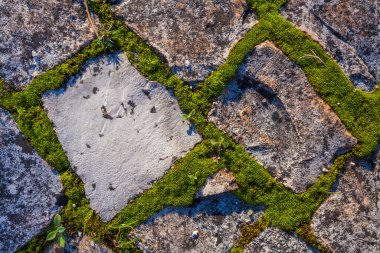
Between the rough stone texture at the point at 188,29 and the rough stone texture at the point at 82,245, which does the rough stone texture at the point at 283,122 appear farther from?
the rough stone texture at the point at 82,245

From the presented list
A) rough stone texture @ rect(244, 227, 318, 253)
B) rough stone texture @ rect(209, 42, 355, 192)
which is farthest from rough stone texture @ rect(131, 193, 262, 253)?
rough stone texture @ rect(209, 42, 355, 192)

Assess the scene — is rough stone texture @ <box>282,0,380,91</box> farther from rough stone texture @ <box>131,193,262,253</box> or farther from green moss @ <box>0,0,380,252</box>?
rough stone texture @ <box>131,193,262,253</box>

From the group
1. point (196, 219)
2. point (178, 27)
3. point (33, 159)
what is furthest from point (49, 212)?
point (178, 27)

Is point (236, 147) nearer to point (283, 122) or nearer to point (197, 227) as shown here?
point (283, 122)

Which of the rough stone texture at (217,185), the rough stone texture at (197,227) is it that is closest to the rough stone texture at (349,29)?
the rough stone texture at (217,185)

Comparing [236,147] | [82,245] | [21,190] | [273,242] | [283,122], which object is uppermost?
[283,122]

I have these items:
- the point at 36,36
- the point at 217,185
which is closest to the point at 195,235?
the point at 217,185
